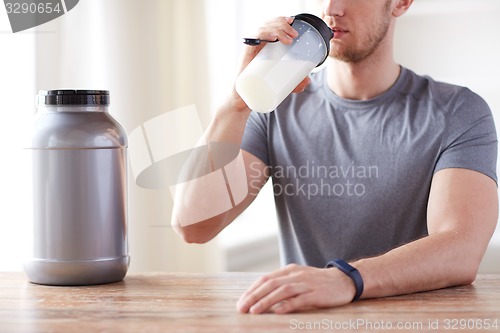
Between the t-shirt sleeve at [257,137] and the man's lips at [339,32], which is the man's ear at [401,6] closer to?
the man's lips at [339,32]

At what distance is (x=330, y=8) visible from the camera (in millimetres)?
1591

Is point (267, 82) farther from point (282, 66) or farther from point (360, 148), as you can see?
point (360, 148)

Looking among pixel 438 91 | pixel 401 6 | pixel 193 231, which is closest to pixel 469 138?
pixel 438 91

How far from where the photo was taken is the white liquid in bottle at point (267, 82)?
3.51 ft

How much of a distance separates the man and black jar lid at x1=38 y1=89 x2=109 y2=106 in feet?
1.38

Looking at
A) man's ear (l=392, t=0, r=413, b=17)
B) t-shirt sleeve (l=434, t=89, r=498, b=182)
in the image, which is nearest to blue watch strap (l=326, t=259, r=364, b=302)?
t-shirt sleeve (l=434, t=89, r=498, b=182)

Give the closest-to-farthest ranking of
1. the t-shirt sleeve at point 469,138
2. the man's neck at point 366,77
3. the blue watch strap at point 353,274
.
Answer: the blue watch strap at point 353,274
the t-shirt sleeve at point 469,138
the man's neck at point 366,77

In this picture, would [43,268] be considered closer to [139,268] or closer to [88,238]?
[88,238]

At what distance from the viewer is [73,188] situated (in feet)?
3.62

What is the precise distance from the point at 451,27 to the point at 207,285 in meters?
2.17

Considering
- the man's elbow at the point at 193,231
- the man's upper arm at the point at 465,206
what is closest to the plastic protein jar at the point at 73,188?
the man's elbow at the point at 193,231

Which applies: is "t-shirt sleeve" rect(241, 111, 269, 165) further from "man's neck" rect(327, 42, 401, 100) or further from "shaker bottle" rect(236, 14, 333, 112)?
"shaker bottle" rect(236, 14, 333, 112)

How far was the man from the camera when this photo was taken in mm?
1550

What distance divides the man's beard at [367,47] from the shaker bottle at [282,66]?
0.54 meters
